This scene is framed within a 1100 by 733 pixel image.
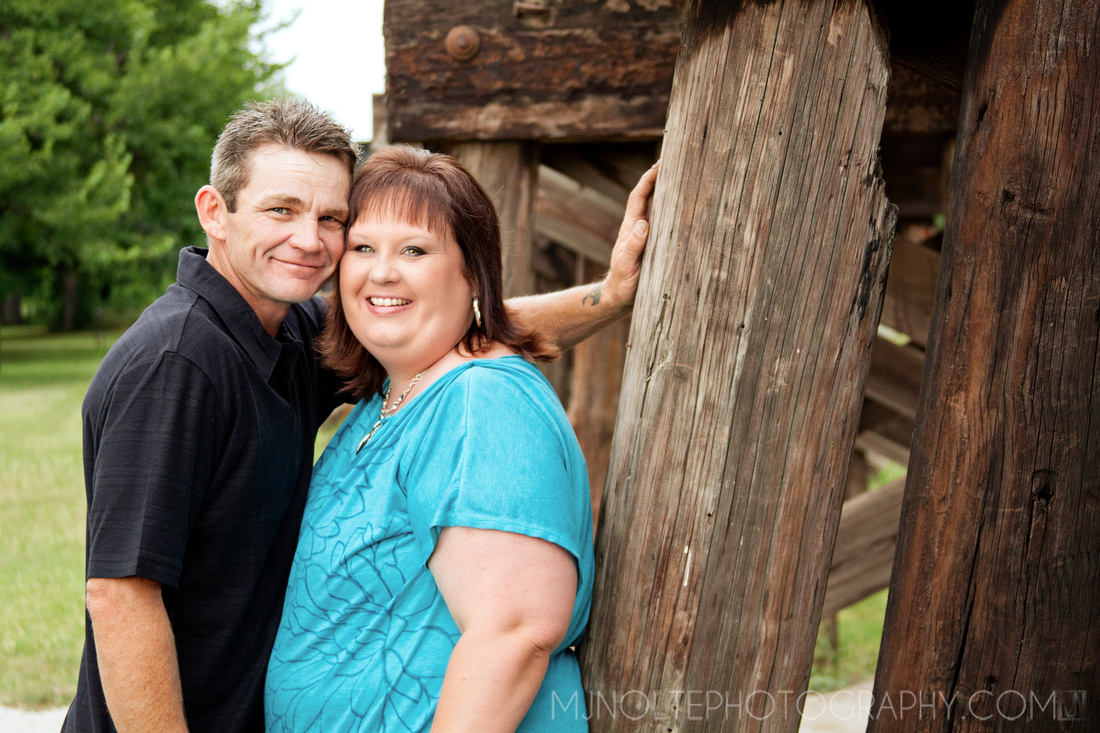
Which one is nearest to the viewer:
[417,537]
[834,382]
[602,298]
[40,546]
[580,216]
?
[417,537]

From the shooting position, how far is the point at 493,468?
57.4 inches

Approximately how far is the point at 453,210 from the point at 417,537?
65cm

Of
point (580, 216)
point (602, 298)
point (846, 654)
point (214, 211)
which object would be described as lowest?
point (846, 654)

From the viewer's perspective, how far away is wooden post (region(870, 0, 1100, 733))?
1592mm

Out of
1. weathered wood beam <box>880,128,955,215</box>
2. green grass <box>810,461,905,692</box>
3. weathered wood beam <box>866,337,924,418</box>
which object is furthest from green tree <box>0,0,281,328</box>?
weathered wood beam <box>866,337,924,418</box>

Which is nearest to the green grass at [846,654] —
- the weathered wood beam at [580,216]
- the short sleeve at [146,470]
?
the weathered wood beam at [580,216]

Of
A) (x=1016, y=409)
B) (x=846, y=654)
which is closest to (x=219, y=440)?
(x=1016, y=409)

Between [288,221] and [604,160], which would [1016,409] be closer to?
[288,221]

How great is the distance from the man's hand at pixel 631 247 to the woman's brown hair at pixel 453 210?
277mm

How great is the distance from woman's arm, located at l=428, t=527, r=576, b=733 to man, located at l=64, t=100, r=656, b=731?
55cm

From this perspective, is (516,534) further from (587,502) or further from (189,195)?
(189,195)

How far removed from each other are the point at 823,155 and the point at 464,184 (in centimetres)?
70

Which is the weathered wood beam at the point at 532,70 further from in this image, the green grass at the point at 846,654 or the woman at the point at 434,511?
the green grass at the point at 846,654

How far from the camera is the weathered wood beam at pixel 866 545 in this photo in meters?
3.81
